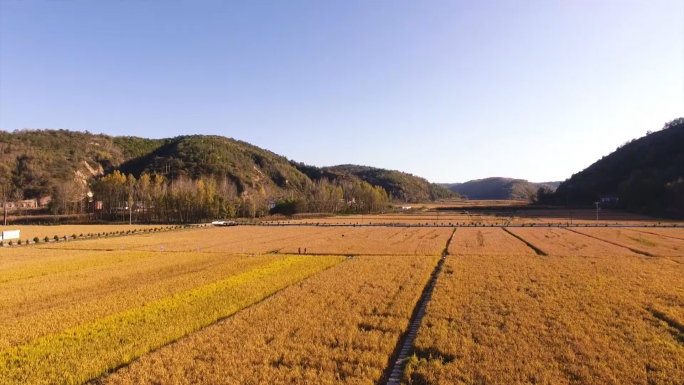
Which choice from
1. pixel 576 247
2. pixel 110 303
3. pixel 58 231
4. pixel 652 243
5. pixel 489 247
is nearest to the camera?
pixel 110 303

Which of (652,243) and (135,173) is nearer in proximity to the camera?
(652,243)

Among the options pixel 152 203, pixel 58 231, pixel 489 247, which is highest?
pixel 152 203

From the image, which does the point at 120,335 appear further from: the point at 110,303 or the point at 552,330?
the point at 552,330

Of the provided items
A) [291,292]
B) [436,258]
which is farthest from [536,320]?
[436,258]

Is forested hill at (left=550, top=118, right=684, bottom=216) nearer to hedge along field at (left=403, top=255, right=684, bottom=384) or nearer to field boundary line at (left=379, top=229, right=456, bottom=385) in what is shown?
hedge along field at (left=403, top=255, right=684, bottom=384)

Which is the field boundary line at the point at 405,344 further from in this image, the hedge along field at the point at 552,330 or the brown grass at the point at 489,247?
the brown grass at the point at 489,247

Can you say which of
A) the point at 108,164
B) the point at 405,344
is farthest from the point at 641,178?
the point at 108,164

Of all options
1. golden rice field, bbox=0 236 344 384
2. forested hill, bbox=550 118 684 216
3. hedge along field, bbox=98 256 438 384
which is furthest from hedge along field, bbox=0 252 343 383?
forested hill, bbox=550 118 684 216
